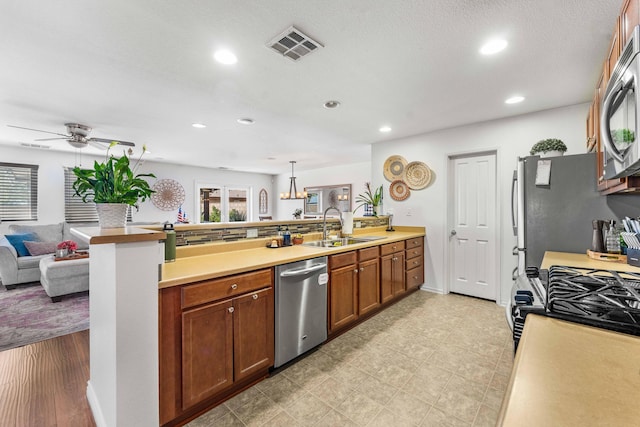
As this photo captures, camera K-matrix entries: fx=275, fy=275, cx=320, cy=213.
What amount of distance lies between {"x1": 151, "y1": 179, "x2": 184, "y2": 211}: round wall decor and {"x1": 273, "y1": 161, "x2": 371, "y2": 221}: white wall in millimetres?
2826

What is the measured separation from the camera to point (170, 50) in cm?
203

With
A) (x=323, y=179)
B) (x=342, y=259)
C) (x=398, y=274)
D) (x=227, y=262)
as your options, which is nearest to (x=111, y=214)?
(x=227, y=262)

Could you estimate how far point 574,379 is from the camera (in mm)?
618

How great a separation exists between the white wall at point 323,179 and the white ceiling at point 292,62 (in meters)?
3.39

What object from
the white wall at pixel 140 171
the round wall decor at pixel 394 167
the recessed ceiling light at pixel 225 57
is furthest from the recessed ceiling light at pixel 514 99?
the white wall at pixel 140 171

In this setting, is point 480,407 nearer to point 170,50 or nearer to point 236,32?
point 236,32

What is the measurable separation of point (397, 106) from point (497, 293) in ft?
8.74

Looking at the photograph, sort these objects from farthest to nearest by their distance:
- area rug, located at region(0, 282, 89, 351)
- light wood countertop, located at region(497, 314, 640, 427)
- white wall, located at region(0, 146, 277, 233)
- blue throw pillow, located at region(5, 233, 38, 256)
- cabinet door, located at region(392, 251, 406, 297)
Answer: white wall, located at region(0, 146, 277, 233), blue throw pillow, located at region(5, 233, 38, 256), cabinet door, located at region(392, 251, 406, 297), area rug, located at region(0, 282, 89, 351), light wood countertop, located at region(497, 314, 640, 427)

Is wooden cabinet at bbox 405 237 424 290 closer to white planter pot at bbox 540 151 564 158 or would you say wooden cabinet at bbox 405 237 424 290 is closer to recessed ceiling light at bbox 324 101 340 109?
white planter pot at bbox 540 151 564 158

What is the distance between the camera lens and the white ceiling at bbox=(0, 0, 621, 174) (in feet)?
5.36

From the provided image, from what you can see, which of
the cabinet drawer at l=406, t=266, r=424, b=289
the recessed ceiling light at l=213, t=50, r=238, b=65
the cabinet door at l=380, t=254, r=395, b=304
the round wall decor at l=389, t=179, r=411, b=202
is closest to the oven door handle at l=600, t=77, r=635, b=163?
the recessed ceiling light at l=213, t=50, r=238, b=65

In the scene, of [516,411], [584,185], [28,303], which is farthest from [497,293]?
[28,303]

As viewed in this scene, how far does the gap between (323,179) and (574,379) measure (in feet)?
25.1

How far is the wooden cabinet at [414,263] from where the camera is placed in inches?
148
